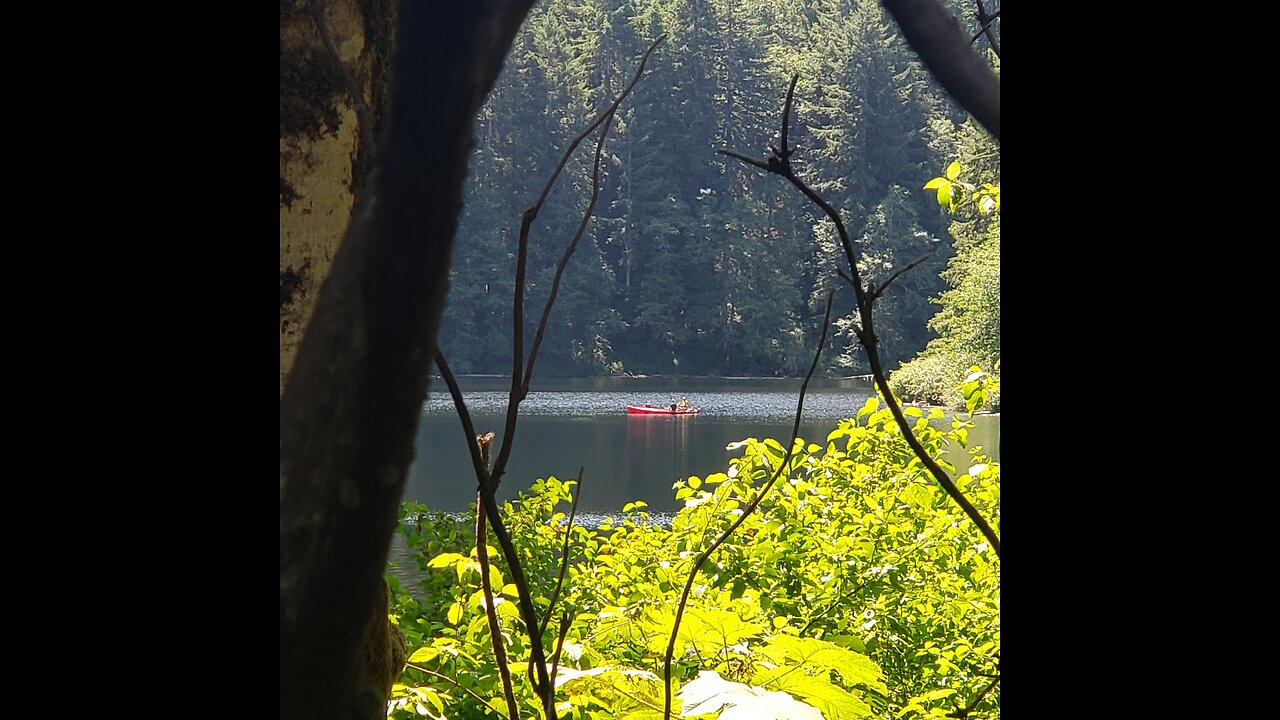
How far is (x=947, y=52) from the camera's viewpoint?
52cm

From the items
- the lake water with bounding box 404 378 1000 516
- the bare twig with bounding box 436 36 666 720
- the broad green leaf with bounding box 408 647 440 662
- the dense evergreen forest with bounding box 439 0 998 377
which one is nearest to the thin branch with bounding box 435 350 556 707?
the bare twig with bounding box 436 36 666 720

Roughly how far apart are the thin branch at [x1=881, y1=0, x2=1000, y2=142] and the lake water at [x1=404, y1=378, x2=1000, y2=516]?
8.20 m

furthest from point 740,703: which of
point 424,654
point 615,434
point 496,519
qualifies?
point 615,434

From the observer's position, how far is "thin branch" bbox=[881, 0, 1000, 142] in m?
0.51

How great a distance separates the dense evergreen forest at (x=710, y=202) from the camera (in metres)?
25.1

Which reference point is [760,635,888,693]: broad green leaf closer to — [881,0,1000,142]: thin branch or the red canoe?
[881,0,1000,142]: thin branch

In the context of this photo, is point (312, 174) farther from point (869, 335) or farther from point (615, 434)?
point (615, 434)

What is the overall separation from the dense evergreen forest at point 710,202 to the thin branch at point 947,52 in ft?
76.8

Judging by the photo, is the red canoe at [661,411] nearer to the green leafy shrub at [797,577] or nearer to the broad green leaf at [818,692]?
the green leafy shrub at [797,577]

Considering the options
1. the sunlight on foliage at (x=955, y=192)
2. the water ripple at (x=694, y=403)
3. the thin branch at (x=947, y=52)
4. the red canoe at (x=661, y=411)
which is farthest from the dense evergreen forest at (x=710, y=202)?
the thin branch at (x=947, y=52)

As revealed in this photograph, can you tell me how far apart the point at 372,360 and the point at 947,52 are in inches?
11.0
